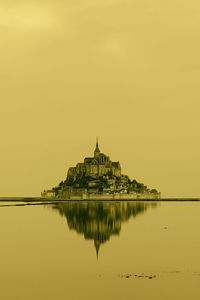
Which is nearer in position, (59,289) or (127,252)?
(59,289)

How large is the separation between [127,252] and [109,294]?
1594cm

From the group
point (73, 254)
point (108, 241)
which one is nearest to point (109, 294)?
point (73, 254)

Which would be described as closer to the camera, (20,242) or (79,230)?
(20,242)

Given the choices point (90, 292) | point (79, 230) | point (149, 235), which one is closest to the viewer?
point (90, 292)

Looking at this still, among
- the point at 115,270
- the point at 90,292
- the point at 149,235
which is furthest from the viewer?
the point at 149,235

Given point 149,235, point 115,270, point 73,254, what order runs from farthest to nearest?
point 149,235
point 73,254
point 115,270

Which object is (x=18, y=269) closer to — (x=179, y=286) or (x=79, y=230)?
(x=179, y=286)

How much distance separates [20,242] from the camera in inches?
1991

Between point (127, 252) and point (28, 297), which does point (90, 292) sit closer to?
point (28, 297)

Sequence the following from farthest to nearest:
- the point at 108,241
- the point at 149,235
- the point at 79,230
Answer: the point at 79,230
the point at 149,235
the point at 108,241

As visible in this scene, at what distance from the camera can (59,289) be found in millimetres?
27734

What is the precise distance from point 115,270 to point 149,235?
2500 cm

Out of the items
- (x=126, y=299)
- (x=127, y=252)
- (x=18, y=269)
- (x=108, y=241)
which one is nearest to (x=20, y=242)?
(x=108, y=241)

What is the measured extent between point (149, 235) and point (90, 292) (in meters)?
31.5
